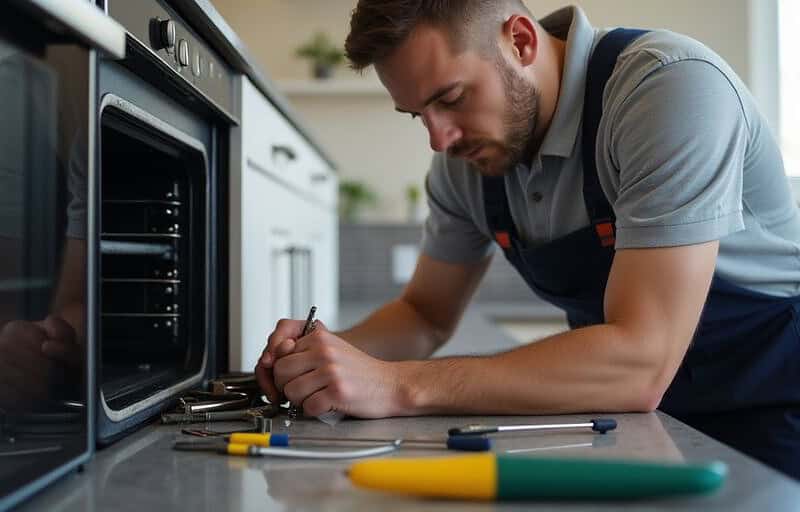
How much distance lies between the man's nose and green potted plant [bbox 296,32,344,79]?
2.63m

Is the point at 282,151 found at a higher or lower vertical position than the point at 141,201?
higher

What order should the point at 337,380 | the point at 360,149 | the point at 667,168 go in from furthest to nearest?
the point at 360,149
the point at 667,168
the point at 337,380

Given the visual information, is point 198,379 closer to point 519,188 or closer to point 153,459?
point 153,459

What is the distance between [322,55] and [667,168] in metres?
2.95

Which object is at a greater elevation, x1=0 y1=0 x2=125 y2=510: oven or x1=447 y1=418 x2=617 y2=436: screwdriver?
x1=0 y1=0 x2=125 y2=510: oven

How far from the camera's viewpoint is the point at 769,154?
3.61 ft

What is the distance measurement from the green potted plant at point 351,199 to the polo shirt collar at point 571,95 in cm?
245

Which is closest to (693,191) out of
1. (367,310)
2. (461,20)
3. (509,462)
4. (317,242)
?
(461,20)

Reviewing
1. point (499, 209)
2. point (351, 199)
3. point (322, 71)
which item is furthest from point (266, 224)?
point (322, 71)

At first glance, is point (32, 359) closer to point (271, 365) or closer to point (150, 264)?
point (271, 365)

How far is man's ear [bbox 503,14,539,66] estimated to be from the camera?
114 cm

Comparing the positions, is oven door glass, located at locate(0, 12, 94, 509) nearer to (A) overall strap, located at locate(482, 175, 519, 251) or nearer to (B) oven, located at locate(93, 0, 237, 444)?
(B) oven, located at locate(93, 0, 237, 444)

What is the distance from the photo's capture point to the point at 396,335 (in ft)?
4.28

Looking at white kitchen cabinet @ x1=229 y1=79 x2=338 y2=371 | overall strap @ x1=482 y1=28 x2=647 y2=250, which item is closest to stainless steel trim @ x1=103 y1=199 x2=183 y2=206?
white kitchen cabinet @ x1=229 y1=79 x2=338 y2=371
